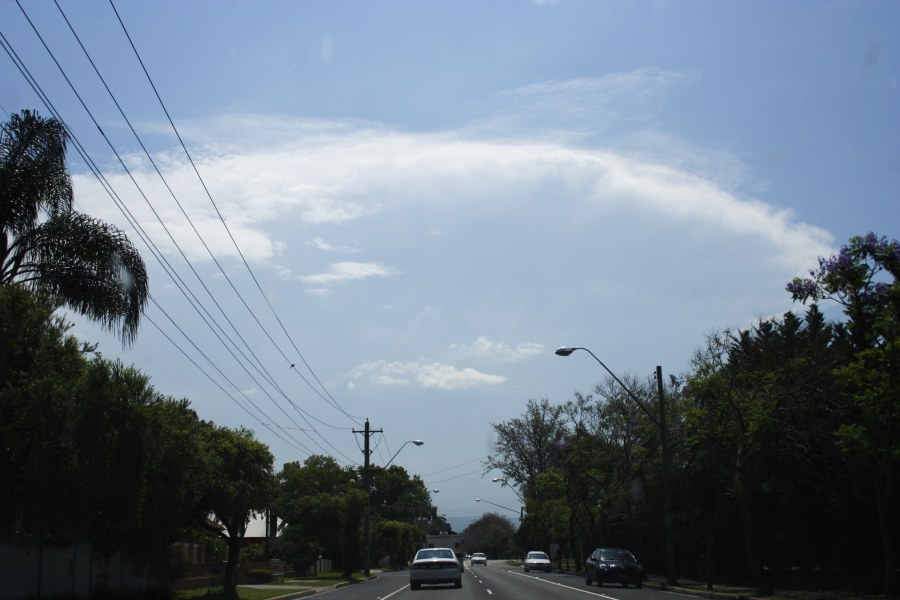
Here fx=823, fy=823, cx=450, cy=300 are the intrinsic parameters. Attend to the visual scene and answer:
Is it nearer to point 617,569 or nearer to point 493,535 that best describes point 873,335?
point 617,569

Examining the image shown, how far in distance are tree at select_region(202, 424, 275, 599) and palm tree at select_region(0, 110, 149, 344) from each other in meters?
8.61

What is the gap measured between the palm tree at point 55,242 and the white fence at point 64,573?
19.9 feet

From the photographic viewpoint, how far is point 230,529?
27875mm

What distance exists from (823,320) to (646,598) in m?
20.3

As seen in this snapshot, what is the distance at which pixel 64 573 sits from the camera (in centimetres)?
2158

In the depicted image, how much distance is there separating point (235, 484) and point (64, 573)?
254 inches

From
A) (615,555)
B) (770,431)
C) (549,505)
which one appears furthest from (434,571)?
(549,505)

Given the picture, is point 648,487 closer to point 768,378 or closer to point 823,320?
point 823,320

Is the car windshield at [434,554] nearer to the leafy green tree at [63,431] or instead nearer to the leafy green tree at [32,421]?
the leafy green tree at [63,431]

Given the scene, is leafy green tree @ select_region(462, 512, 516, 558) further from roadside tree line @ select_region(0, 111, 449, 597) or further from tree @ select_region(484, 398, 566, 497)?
roadside tree line @ select_region(0, 111, 449, 597)

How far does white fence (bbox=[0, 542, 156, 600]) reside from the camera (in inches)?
761

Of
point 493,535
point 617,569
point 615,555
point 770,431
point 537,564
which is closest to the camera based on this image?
point 770,431

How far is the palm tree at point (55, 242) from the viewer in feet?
59.0

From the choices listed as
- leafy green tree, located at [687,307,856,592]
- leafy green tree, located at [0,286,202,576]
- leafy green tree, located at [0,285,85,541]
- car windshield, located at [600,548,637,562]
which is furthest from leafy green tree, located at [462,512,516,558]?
leafy green tree, located at [0,285,85,541]
